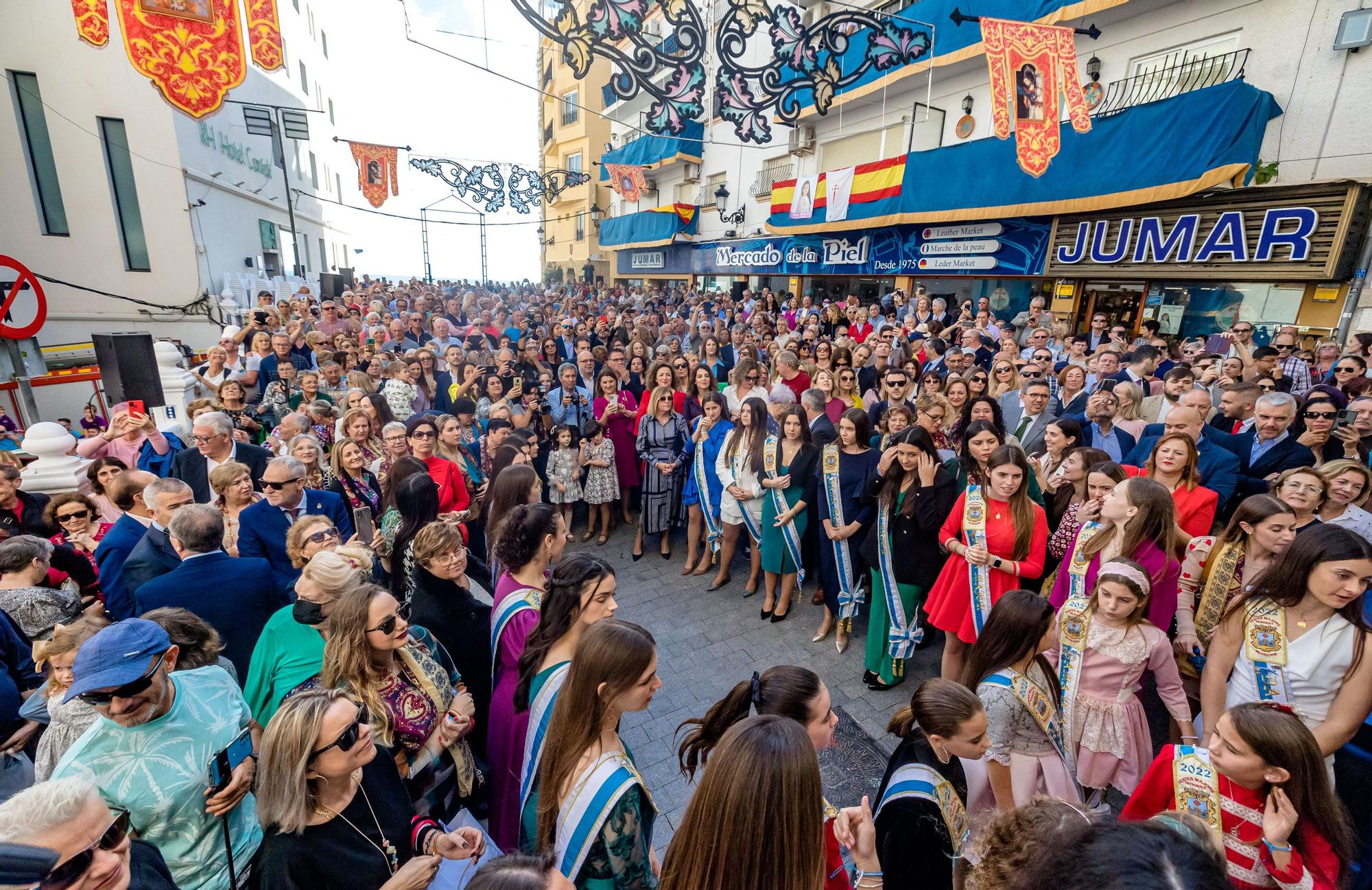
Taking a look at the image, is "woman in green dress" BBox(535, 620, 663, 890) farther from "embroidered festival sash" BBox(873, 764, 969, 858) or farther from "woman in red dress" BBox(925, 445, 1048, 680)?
"woman in red dress" BBox(925, 445, 1048, 680)

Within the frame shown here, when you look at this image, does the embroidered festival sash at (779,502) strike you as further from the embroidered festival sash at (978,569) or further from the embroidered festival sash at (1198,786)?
the embroidered festival sash at (1198,786)

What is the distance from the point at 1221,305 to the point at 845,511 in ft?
26.0

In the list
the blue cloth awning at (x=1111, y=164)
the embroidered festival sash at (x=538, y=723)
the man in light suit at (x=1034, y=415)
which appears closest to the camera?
the embroidered festival sash at (x=538, y=723)

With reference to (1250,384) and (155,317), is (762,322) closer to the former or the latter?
(1250,384)

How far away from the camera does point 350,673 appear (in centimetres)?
213

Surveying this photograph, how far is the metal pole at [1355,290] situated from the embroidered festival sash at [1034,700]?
827 centimetres

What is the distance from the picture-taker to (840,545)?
446 centimetres

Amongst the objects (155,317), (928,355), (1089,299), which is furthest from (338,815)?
(155,317)

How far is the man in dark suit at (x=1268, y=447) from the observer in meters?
4.07

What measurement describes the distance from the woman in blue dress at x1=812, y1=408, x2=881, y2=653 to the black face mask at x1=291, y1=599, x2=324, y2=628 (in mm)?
3402

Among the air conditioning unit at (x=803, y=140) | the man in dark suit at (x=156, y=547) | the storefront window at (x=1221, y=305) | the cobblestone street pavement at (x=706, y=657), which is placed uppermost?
the air conditioning unit at (x=803, y=140)

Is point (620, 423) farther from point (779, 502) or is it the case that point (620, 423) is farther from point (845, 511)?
point (845, 511)

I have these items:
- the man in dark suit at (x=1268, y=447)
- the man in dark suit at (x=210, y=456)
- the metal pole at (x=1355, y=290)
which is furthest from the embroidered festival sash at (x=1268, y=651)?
the metal pole at (x=1355, y=290)

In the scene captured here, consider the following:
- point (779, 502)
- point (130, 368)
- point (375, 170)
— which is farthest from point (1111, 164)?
point (375, 170)
